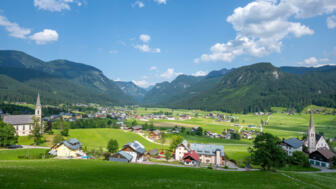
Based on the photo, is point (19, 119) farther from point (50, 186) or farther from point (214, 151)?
point (50, 186)

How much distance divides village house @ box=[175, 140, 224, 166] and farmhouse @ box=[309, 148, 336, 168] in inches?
1379

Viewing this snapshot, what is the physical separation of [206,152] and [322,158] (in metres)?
42.5

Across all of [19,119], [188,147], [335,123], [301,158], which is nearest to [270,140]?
[301,158]

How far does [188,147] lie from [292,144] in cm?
4559

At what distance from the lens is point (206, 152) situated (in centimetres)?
8075

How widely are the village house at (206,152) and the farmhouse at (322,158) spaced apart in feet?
115

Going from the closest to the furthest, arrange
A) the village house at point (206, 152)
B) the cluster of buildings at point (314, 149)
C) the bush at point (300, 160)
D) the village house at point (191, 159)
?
the bush at point (300, 160) → the cluster of buildings at point (314, 149) → the village house at point (191, 159) → the village house at point (206, 152)

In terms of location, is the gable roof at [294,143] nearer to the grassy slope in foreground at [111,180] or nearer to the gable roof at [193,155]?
the gable roof at [193,155]

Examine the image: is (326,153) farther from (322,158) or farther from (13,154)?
(13,154)

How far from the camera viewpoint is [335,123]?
7042 inches

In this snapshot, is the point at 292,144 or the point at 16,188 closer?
the point at 16,188

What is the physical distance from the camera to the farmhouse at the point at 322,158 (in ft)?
233

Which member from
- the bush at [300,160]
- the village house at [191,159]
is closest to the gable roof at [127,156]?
the village house at [191,159]

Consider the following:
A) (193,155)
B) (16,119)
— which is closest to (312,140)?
(193,155)
